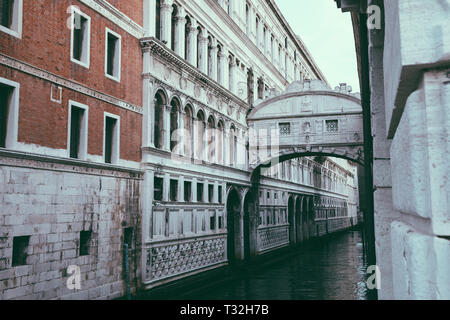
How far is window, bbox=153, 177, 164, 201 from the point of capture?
1519cm

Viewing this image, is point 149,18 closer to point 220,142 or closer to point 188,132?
point 188,132

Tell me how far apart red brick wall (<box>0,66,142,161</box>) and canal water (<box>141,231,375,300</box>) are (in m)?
5.68

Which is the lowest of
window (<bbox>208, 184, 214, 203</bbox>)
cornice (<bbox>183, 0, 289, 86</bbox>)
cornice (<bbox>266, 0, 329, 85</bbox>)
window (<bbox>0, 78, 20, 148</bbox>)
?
window (<bbox>208, 184, 214, 203</bbox>)

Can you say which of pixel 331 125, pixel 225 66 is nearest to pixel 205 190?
pixel 225 66

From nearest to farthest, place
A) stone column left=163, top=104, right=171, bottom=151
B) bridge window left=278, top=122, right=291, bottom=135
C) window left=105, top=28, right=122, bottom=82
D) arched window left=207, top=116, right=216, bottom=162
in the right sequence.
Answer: window left=105, top=28, right=122, bottom=82 → stone column left=163, top=104, right=171, bottom=151 → arched window left=207, top=116, right=216, bottom=162 → bridge window left=278, top=122, right=291, bottom=135

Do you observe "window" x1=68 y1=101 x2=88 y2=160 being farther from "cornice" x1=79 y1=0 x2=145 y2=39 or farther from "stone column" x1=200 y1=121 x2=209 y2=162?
"stone column" x1=200 y1=121 x2=209 y2=162

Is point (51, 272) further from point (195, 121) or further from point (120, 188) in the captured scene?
point (195, 121)

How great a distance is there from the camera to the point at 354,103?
2203 cm

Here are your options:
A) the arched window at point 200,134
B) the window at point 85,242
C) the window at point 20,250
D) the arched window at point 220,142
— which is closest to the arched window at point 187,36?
the arched window at point 200,134

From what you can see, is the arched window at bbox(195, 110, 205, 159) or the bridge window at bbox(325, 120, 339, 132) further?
the bridge window at bbox(325, 120, 339, 132)

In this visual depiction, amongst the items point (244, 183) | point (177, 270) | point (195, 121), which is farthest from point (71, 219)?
point (244, 183)

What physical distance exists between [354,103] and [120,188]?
13155 mm

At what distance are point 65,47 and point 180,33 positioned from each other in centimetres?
666

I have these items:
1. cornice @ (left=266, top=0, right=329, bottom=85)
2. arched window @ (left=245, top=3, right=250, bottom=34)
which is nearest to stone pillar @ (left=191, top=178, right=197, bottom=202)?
arched window @ (left=245, top=3, right=250, bottom=34)
